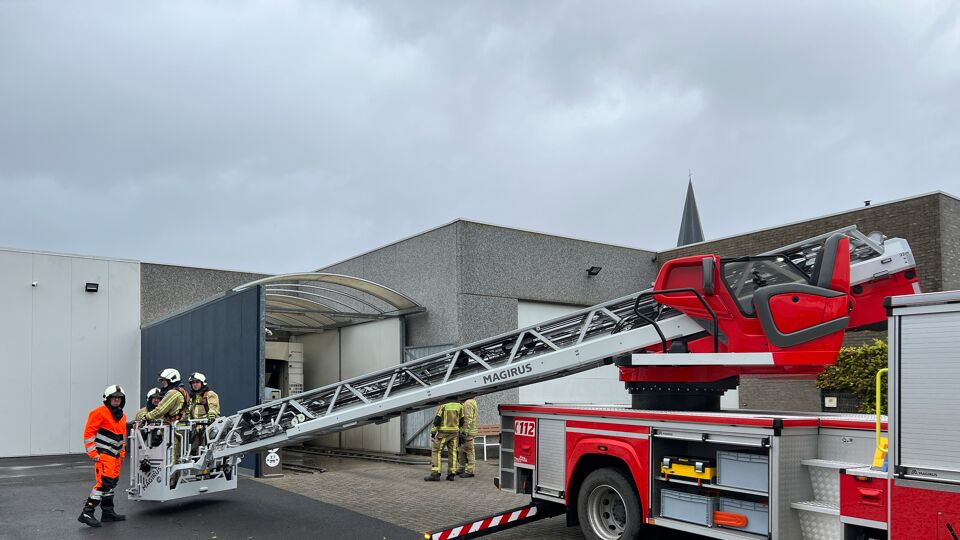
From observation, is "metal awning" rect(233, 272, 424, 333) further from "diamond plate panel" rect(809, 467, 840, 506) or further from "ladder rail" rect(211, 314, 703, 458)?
"diamond plate panel" rect(809, 467, 840, 506)

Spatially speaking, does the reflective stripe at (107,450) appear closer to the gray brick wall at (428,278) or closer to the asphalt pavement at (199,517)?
the asphalt pavement at (199,517)

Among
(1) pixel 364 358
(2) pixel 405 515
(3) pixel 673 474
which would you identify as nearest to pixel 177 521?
(2) pixel 405 515

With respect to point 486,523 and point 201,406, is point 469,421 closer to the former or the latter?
point 201,406

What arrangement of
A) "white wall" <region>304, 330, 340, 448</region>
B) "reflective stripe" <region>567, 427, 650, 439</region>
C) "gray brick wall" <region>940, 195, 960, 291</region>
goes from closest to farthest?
"reflective stripe" <region>567, 427, 650, 439</region>
"gray brick wall" <region>940, 195, 960, 291</region>
"white wall" <region>304, 330, 340, 448</region>

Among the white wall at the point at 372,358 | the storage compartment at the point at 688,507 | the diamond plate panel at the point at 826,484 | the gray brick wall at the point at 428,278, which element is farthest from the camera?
the white wall at the point at 372,358

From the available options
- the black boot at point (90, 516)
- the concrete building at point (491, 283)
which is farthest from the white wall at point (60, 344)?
the black boot at point (90, 516)

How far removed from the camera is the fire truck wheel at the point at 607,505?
697cm

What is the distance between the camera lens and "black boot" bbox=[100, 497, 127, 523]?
9568 mm

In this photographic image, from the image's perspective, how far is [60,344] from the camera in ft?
64.1

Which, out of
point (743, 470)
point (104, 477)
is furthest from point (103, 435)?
Result: point (743, 470)

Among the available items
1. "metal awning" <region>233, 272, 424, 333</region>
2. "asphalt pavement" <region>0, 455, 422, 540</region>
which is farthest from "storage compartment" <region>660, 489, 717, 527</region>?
"metal awning" <region>233, 272, 424, 333</region>

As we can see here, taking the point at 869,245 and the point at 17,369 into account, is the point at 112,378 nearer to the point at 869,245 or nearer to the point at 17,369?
the point at 17,369

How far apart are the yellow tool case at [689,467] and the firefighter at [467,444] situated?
7.26 metres

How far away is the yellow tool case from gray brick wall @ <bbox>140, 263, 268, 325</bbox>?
17016 mm
